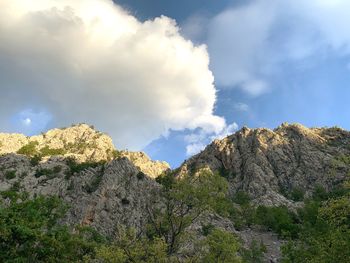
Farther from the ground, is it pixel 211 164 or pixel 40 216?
pixel 211 164

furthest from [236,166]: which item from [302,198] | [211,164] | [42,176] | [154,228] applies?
[154,228]

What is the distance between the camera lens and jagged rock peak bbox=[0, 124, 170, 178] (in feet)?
556

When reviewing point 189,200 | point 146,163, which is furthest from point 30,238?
point 146,163

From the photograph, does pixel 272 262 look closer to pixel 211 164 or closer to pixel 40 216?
pixel 40 216

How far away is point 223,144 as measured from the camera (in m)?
187

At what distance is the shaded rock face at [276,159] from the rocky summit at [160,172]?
0.37 meters

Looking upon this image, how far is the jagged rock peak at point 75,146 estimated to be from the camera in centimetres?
16950

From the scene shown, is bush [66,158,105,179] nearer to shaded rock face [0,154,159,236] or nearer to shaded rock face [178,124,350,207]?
shaded rock face [0,154,159,236]

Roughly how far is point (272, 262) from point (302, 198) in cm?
6016

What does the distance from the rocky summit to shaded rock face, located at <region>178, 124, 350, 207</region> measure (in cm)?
37

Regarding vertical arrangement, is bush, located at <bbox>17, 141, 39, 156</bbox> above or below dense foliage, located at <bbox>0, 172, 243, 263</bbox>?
above

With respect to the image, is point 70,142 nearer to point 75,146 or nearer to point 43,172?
point 75,146

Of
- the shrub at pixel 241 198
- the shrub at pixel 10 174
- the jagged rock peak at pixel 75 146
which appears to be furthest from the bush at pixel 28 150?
the shrub at pixel 241 198

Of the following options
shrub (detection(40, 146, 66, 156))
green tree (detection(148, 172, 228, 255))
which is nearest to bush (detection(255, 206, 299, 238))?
green tree (detection(148, 172, 228, 255))
